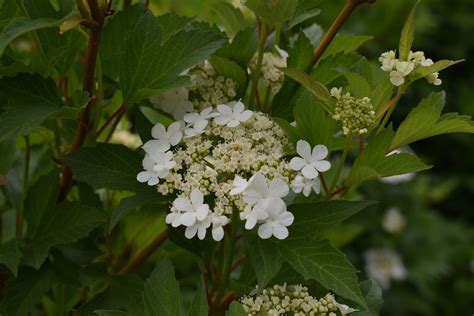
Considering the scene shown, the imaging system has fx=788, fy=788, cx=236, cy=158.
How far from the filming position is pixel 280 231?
69cm

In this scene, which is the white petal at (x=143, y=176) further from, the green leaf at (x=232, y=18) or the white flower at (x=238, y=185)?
the green leaf at (x=232, y=18)

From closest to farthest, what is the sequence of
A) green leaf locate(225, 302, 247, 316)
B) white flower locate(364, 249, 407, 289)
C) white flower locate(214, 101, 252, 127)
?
green leaf locate(225, 302, 247, 316), white flower locate(214, 101, 252, 127), white flower locate(364, 249, 407, 289)

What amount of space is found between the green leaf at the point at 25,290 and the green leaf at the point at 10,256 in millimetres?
58

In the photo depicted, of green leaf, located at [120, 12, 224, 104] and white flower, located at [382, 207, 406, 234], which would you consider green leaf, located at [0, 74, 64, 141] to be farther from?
white flower, located at [382, 207, 406, 234]

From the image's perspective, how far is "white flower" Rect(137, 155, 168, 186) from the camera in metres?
0.73

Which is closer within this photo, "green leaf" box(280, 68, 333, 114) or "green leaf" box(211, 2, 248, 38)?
"green leaf" box(280, 68, 333, 114)

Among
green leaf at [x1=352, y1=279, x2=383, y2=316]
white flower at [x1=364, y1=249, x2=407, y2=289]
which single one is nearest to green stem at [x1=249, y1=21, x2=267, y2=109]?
green leaf at [x1=352, y1=279, x2=383, y2=316]

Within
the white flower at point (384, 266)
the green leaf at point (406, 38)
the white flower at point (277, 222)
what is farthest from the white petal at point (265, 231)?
the white flower at point (384, 266)

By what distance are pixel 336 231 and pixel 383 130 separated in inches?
63.5

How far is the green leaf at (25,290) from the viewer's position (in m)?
0.82

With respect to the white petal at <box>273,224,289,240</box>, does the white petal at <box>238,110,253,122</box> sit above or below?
above

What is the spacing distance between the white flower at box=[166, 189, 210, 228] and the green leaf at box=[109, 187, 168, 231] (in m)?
0.04

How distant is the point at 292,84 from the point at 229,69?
68mm

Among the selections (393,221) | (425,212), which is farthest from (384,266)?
(425,212)
